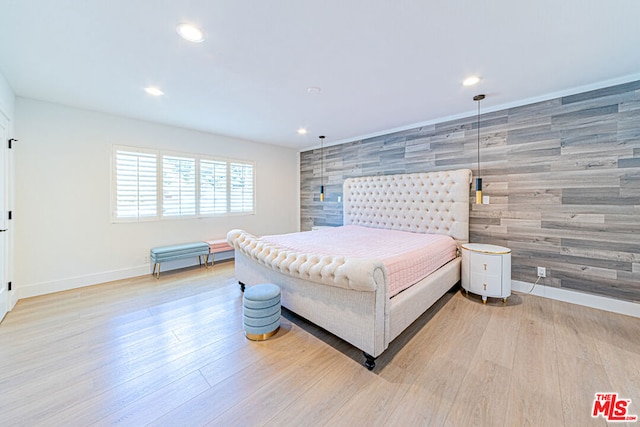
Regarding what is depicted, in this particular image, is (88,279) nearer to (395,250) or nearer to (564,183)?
(395,250)

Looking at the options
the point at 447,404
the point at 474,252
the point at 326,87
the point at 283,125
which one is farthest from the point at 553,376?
the point at 283,125

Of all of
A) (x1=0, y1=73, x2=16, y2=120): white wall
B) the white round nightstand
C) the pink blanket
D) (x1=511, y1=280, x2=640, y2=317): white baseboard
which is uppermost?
(x1=0, y1=73, x2=16, y2=120): white wall

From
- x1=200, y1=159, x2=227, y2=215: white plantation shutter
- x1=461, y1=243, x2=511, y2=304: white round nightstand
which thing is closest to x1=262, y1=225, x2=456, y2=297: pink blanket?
x1=461, y1=243, x2=511, y2=304: white round nightstand

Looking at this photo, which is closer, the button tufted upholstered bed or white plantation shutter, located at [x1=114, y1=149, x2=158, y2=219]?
the button tufted upholstered bed

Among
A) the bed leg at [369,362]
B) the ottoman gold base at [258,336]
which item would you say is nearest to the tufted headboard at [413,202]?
the bed leg at [369,362]

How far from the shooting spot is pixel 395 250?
2.76 m

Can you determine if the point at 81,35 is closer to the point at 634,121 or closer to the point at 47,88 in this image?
the point at 47,88

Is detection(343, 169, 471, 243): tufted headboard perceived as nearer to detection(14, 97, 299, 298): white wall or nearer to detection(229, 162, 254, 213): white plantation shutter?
detection(229, 162, 254, 213): white plantation shutter

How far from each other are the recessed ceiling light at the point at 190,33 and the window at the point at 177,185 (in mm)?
2892

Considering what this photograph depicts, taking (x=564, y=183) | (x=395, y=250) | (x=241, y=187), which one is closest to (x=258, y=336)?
(x=395, y=250)

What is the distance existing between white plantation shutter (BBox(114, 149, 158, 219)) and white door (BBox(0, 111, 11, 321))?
1095mm

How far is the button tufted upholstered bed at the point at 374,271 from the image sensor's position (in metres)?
1.91

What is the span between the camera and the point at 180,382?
1777 millimetres

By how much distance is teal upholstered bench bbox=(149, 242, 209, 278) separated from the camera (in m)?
3.98
